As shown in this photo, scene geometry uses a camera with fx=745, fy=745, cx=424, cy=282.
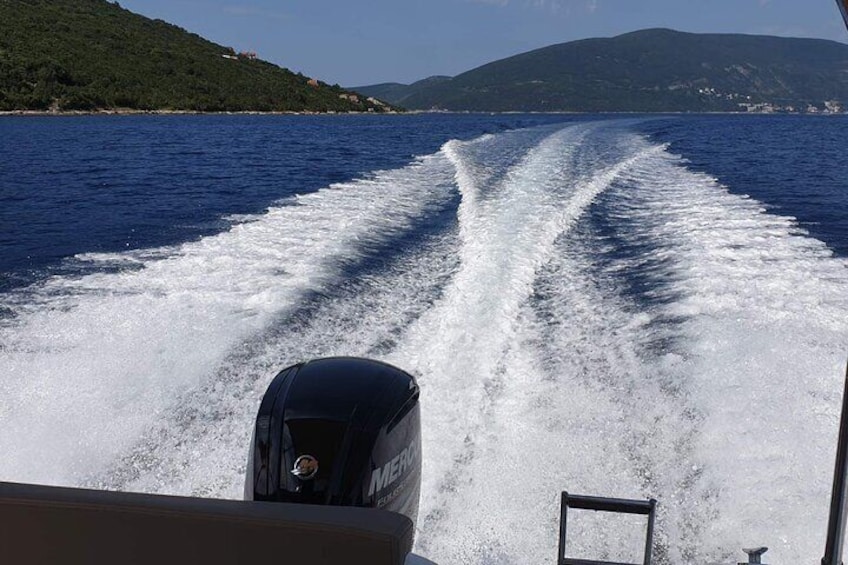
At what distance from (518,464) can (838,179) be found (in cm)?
1150

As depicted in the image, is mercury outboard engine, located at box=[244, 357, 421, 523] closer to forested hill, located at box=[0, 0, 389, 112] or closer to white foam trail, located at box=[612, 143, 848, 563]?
white foam trail, located at box=[612, 143, 848, 563]

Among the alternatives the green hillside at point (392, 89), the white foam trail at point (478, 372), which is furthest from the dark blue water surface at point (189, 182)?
the green hillside at point (392, 89)

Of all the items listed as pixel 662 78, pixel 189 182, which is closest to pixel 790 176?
pixel 189 182

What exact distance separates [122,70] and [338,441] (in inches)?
2348

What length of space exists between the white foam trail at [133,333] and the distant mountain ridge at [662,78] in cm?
9531

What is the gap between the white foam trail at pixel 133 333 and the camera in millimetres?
3088

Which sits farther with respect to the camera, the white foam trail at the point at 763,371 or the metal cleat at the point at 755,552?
the white foam trail at the point at 763,371

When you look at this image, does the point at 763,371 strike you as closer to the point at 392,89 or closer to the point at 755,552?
the point at 755,552

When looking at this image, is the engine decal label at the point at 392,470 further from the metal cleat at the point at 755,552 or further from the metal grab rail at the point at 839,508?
the metal grab rail at the point at 839,508

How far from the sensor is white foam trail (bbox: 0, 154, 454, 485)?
3088mm

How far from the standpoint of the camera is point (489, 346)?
424 centimetres

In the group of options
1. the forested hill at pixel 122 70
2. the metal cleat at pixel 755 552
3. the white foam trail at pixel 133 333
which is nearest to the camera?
the metal cleat at pixel 755 552

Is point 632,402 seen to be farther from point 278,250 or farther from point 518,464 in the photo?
point 278,250

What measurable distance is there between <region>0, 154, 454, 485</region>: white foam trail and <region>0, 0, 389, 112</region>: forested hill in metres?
43.8
